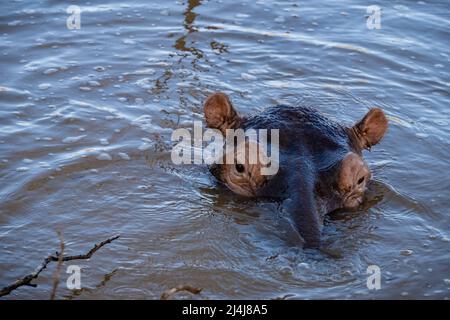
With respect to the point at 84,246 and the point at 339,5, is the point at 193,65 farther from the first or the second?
the point at 84,246

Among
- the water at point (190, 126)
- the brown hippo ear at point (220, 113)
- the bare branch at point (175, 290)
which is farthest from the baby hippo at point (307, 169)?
the bare branch at point (175, 290)

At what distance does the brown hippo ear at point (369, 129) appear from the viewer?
23.5 ft

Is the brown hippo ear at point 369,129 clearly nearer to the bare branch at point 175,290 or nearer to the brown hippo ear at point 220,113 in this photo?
the brown hippo ear at point 220,113

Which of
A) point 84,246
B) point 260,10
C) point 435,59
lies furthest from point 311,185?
point 260,10

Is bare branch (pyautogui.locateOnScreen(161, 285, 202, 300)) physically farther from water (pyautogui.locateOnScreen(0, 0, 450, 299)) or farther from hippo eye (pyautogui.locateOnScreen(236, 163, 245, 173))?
hippo eye (pyautogui.locateOnScreen(236, 163, 245, 173))

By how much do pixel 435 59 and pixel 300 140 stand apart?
5.21 metres

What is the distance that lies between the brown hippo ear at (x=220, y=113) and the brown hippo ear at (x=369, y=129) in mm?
1186

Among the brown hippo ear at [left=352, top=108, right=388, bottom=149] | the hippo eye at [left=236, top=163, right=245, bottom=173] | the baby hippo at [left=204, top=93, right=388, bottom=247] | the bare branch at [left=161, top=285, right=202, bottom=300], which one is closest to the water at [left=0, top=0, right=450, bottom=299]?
the baby hippo at [left=204, top=93, right=388, bottom=247]

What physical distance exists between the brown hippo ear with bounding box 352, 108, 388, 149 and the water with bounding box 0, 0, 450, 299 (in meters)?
0.45

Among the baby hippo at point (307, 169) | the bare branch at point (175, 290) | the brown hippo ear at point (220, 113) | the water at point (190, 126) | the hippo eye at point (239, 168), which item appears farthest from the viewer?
the brown hippo ear at point (220, 113)

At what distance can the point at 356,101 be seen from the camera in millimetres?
9562

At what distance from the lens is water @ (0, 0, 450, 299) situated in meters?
5.60

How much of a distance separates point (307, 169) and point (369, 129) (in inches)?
59.1

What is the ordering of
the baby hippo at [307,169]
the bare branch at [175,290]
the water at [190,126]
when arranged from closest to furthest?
the bare branch at [175,290]
the water at [190,126]
the baby hippo at [307,169]
